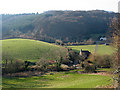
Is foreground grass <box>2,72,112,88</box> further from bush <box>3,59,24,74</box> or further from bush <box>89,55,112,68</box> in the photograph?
bush <box>89,55,112,68</box>

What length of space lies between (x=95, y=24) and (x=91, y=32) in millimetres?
16480

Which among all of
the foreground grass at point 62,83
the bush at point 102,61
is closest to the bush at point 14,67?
the foreground grass at point 62,83

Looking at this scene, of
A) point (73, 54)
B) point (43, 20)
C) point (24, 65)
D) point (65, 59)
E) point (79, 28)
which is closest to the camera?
point (24, 65)

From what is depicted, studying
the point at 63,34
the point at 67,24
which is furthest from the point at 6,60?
the point at 67,24

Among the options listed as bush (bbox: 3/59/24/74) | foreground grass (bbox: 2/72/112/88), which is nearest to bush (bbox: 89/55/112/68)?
foreground grass (bbox: 2/72/112/88)

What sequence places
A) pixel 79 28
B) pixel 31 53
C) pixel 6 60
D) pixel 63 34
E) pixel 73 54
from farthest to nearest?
pixel 79 28 < pixel 63 34 < pixel 31 53 < pixel 73 54 < pixel 6 60

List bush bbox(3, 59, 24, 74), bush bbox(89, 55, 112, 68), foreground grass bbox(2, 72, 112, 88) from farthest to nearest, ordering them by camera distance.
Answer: bush bbox(89, 55, 112, 68) → bush bbox(3, 59, 24, 74) → foreground grass bbox(2, 72, 112, 88)

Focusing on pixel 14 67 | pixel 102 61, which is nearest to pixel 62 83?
pixel 14 67

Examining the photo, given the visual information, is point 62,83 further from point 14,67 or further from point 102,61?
point 102,61

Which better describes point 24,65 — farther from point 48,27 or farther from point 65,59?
point 48,27

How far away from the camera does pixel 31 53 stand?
55.9 metres

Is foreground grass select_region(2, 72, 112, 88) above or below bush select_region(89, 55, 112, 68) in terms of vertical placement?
below

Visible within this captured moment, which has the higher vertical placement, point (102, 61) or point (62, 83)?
point (102, 61)

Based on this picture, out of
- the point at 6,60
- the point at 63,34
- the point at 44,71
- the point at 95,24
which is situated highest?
the point at 95,24
